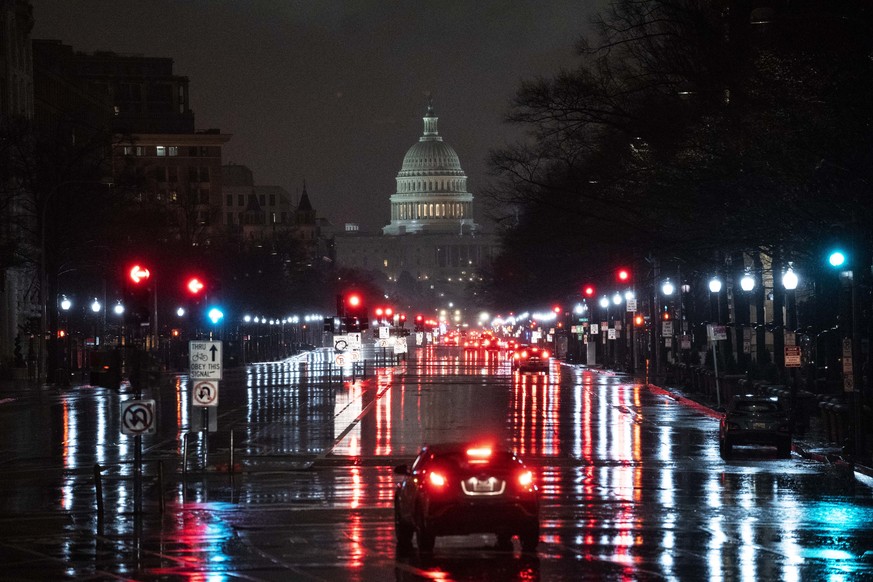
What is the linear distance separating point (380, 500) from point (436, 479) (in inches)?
284

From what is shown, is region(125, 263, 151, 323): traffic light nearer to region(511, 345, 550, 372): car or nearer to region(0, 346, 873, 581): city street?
region(0, 346, 873, 581): city street

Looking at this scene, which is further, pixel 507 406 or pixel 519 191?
pixel 519 191

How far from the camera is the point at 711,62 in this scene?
4034cm

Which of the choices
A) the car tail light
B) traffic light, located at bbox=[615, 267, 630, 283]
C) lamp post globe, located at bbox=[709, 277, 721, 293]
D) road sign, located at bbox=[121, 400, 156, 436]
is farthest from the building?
the car tail light

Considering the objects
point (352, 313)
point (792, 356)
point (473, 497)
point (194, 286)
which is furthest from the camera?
point (352, 313)

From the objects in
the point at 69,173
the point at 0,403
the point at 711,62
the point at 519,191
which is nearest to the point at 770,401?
the point at 711,62

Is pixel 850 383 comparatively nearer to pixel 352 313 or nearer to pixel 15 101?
pixel 352 313

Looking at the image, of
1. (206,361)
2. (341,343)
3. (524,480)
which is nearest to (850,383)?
(206,361)

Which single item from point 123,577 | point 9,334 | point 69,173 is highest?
point 69,173

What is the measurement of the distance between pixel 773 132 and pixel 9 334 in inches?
2711

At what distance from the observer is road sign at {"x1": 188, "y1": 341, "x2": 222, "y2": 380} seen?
30.8 meters

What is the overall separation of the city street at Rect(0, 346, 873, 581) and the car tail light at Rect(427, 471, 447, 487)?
2.72 ft

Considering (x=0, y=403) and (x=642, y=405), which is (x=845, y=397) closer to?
(x=642, y=405)

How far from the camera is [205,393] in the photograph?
101ft
